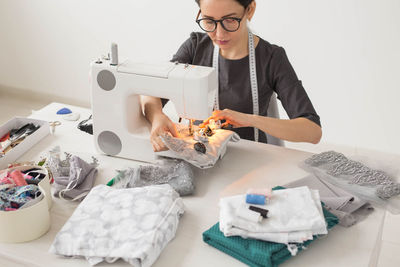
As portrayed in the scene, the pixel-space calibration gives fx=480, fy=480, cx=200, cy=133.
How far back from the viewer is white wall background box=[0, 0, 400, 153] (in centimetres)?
331

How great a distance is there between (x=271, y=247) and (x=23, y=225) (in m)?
0.72

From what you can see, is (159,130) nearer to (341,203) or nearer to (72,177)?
(72,177)

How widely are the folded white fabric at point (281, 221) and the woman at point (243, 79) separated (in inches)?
18.7

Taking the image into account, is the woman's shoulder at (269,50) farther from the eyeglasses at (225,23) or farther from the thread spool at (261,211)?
the thread spool at (261,211)

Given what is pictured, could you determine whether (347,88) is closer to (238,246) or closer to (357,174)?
(357,174)

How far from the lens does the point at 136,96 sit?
6.09 feet

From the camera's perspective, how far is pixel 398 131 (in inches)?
138

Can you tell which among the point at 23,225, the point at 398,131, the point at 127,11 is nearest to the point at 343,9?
the point at 398,131

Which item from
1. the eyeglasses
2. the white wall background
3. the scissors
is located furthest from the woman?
the white wall background

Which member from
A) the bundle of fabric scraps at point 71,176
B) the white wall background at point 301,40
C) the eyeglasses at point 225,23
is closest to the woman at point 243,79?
the eyeglasses at point 225,23

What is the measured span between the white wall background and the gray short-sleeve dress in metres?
1.30

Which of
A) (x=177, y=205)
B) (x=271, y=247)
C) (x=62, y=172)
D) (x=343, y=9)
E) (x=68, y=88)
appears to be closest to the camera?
(x=271, y=247)

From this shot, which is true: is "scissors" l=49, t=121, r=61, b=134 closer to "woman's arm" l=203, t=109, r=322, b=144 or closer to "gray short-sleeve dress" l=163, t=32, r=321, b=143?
"gray short-sleeve dress" l=163, t=32, r=321, b=143

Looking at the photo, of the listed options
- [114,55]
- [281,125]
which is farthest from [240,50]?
[114,55]
